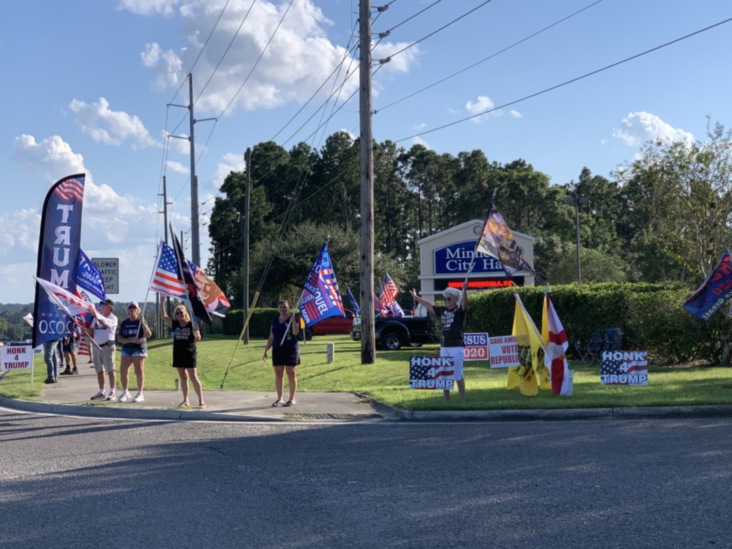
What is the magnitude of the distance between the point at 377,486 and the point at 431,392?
681 cm

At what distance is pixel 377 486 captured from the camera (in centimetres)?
701

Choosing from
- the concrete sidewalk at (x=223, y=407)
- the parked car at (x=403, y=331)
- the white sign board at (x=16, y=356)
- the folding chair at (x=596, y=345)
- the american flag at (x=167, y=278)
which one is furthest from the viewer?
the parked car at (x=403, y=331)

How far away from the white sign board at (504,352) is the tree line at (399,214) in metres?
34.3

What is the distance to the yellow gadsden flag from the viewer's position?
12797 millimetres

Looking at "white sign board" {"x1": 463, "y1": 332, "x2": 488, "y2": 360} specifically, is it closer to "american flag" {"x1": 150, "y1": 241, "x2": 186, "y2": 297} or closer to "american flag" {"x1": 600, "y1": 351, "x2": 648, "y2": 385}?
"american flag" {"x1": 600, "y1": 351, "x2": 648, "y2": 385}

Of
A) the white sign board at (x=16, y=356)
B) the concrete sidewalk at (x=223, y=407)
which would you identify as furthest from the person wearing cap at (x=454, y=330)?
the white sign board at (x=16, y=356)

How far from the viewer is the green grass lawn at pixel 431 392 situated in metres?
11.8

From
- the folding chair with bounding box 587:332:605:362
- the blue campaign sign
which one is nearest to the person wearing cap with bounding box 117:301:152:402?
the folding chair with bounding box 587:332:605:362

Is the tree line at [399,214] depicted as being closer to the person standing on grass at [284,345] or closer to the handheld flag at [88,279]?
the handheld flag at [88,279]

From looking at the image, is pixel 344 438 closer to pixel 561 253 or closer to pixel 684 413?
pixel 684 413

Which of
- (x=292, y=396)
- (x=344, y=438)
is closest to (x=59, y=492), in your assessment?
(x=344, y=438)

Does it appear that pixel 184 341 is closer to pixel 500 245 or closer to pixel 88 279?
pixel 500 245

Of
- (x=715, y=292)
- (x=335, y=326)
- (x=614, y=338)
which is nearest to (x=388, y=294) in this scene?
(x=335, y=326)

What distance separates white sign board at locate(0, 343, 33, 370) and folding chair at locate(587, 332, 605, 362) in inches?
515
